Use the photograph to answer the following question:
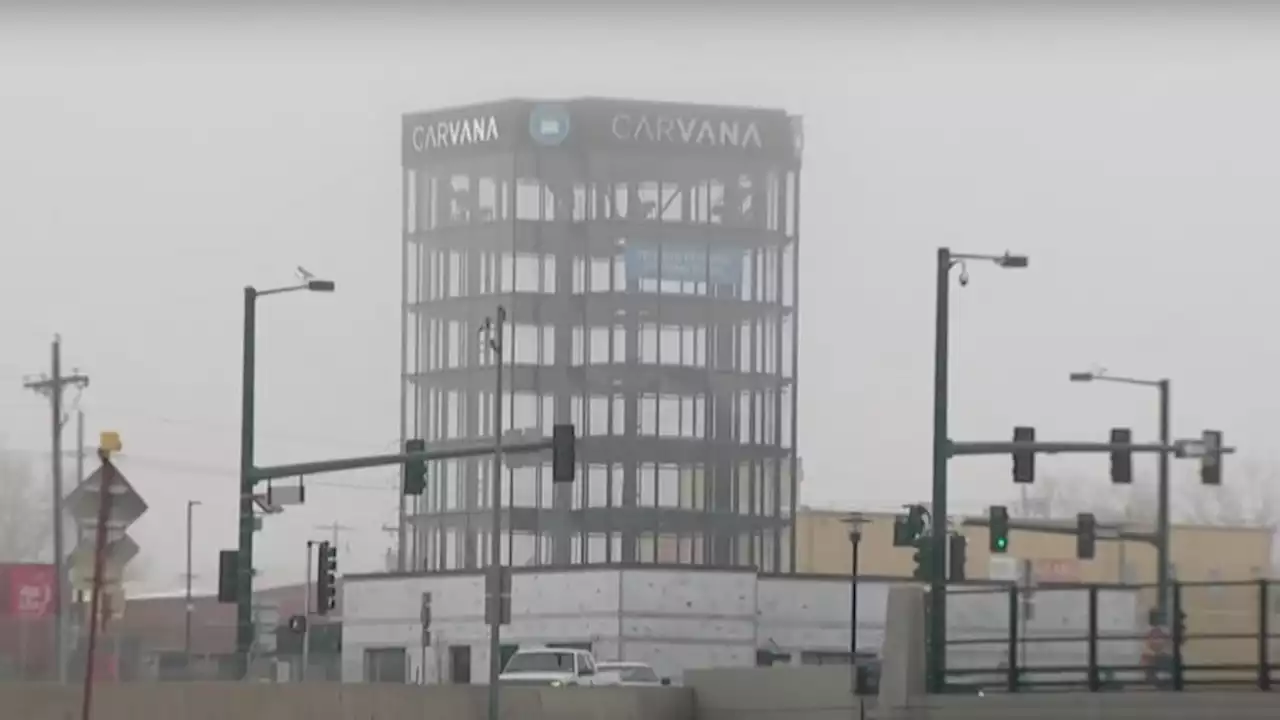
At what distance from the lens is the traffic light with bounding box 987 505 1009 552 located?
54.6 meters

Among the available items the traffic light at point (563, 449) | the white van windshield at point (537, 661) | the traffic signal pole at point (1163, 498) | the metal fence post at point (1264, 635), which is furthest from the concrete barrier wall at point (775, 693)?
the white van windshield at point (537, 661)

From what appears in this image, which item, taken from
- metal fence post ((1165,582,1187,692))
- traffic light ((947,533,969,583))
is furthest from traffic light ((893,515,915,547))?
metal fence post ((1165,582,1187,692))

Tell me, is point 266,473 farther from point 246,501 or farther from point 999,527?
point 999,527

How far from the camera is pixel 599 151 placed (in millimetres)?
106375

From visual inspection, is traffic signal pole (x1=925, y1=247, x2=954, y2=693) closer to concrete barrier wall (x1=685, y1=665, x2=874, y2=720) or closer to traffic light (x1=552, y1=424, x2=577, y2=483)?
concrete barrier wall (x1=685, y1=665, x2=874, y2=720)

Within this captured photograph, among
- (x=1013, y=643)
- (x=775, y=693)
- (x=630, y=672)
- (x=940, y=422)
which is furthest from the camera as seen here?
(x=630, y=672)

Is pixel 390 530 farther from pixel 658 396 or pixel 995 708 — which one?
pixel 995 708

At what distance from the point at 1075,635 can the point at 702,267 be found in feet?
232

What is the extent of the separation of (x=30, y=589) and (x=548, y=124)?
94.6 ft

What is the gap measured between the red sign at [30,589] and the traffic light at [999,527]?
4396cm

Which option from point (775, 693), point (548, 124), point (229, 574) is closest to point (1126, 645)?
point (775, 693)

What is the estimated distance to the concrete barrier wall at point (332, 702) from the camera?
32125 millimetres

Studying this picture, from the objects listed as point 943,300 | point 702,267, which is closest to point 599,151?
point 702,267

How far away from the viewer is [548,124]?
107 meters
